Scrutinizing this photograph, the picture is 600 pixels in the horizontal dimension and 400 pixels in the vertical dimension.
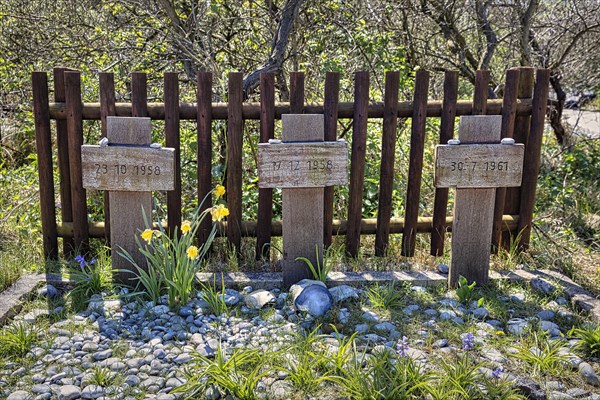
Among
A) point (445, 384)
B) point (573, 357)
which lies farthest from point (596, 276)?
point (445, 384)

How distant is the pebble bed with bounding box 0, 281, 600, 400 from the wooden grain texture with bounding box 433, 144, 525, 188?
2.37 ft

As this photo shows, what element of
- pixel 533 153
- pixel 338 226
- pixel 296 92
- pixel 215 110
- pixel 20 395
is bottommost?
pixel 20 395

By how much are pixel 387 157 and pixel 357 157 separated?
0.22 meters

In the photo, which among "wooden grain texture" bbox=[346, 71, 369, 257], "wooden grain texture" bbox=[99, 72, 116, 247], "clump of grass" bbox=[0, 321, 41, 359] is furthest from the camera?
"wooden grain texture" bbox=[346, 71, 369, 257]

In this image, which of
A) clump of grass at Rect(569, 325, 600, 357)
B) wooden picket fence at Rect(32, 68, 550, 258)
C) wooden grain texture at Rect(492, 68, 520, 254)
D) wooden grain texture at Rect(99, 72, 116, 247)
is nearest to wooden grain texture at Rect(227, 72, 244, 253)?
wooden picket fence at Rect(32, 68, 550, 258)

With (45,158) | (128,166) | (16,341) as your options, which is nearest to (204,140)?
(128,166)

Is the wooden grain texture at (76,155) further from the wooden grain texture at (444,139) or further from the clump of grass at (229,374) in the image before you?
the wooden grain texture at (444,139)

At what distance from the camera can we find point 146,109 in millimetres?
4234

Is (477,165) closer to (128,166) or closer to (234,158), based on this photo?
(234,158)

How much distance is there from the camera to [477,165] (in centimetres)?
390

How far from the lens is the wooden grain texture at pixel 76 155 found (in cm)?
421

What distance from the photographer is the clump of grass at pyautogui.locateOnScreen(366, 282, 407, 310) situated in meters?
3.73

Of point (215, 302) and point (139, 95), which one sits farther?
point (139, 95)

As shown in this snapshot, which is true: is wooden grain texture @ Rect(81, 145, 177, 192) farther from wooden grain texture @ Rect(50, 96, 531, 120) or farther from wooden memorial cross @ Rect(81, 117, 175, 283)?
wooden grain texture @ Rect(50, 96, 531, 120)
